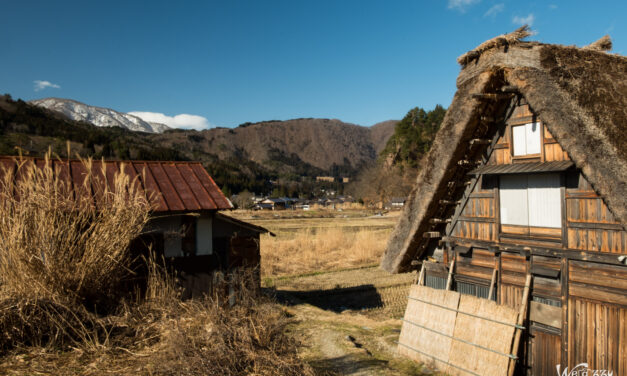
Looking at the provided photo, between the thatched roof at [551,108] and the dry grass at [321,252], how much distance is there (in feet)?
33.8

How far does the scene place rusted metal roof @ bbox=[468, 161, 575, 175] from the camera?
3.71 meters

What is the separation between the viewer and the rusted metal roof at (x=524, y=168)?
3.71 meters

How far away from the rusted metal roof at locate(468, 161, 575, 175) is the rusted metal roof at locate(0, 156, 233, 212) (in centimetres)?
450

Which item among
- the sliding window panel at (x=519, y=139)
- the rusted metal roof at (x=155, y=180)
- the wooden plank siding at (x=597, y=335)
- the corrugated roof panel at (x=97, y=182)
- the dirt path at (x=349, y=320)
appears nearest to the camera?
the wooden plank siding at (x=597, y=335)

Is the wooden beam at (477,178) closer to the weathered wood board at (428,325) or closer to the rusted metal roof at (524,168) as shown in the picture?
the rusted metal roof at (524,168)

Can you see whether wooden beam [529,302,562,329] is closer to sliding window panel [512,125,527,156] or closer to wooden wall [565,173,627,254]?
wooden wall [565,173,627,254]

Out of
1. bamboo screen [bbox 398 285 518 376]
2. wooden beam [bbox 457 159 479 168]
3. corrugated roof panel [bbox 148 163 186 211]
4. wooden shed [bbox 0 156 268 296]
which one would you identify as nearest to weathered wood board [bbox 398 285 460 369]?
bamboo screen [bbox 398 285 518 376]

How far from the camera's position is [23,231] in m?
4.64

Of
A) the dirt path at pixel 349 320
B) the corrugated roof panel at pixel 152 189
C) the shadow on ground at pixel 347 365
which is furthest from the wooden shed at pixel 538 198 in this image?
the corrugated roof panel at pixel 152 189

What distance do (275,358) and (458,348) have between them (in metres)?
2.21

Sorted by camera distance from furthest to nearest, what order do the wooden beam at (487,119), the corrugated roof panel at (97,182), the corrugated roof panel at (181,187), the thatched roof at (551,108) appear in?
the corrugated roof panel at (181,187), the corrugated roof panel at (97,182), the wooden beam at (487,119), the thatched roof at (551,108)

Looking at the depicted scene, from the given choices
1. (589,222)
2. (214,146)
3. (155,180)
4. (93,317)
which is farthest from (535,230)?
(214,146)

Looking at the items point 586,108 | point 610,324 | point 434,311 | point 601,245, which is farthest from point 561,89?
point 434,311

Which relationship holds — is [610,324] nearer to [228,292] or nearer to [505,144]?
[505,144]
